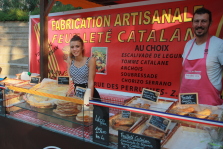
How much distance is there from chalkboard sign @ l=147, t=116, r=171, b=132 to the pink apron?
1.23 metres

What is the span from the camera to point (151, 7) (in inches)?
130

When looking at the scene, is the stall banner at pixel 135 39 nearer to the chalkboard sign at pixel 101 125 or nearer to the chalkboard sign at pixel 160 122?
the chalkboard sign at pixel 160 122

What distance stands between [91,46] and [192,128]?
122 inches

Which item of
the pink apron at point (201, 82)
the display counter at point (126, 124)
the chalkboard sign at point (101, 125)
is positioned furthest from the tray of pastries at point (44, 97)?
the pink apron at point (201, 82)

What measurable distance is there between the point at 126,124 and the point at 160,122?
0.26 meters

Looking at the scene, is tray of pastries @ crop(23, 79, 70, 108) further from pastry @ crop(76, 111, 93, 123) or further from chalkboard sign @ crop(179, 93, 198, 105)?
chalkboard sign @ crop(179, 93, 198, 105)

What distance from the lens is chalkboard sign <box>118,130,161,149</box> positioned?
3.83ft

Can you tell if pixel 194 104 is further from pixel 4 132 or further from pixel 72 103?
pixel 4 132

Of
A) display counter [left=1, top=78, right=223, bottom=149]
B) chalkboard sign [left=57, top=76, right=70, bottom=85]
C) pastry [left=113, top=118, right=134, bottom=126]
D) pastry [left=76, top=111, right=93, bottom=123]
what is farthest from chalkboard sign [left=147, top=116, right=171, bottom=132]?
chalkboard sign [left=57, top=76, right=70, bottom=85]

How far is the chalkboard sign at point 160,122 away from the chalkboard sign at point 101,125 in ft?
1.03

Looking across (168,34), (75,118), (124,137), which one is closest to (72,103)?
(75,118)

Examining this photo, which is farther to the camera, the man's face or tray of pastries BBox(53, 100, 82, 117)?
the man's face

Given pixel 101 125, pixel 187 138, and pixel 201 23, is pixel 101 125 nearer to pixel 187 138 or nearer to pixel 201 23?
pixel 187 138

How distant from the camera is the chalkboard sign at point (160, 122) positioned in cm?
130
